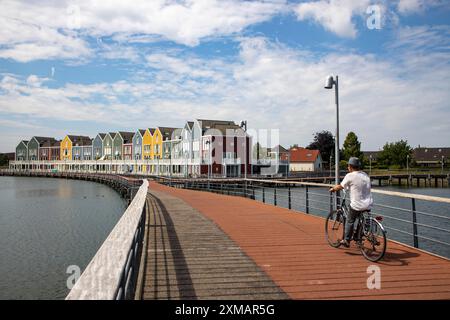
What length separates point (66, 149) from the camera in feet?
365

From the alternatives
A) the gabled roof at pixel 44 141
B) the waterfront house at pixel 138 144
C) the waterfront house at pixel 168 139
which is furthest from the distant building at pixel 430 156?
the gabled roof at pixel 44 141

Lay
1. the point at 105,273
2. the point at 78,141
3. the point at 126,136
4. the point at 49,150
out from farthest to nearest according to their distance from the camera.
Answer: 1. the point at 49,150
2. the point at 78,141
3. the point at 126,136
4. the point at 105,273

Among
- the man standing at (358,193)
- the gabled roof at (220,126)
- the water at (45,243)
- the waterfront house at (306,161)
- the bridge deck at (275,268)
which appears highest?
the gabled roof at (220,126)

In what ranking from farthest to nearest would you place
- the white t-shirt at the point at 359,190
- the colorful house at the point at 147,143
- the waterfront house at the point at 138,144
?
1. the waterfront house at the point at 138,144
2. the colorful house at the point at 147,143
3. the white t-shirt at the point at 359,190

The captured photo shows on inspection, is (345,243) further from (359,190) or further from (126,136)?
(126,136)

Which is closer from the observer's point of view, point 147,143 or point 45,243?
point 45,243

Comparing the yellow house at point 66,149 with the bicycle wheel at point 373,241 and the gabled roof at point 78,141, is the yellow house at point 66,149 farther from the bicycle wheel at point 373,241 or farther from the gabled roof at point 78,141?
the bicycle wheel at point 373,241

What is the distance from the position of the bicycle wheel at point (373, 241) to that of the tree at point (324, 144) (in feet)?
315

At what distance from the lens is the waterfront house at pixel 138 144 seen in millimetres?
85125

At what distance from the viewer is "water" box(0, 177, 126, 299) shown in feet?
40.8

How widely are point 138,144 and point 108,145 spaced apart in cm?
1427

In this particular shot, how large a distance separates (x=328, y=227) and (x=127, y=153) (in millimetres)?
86592

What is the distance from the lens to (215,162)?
62.8m

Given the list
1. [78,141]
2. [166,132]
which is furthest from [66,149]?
[166,132]
